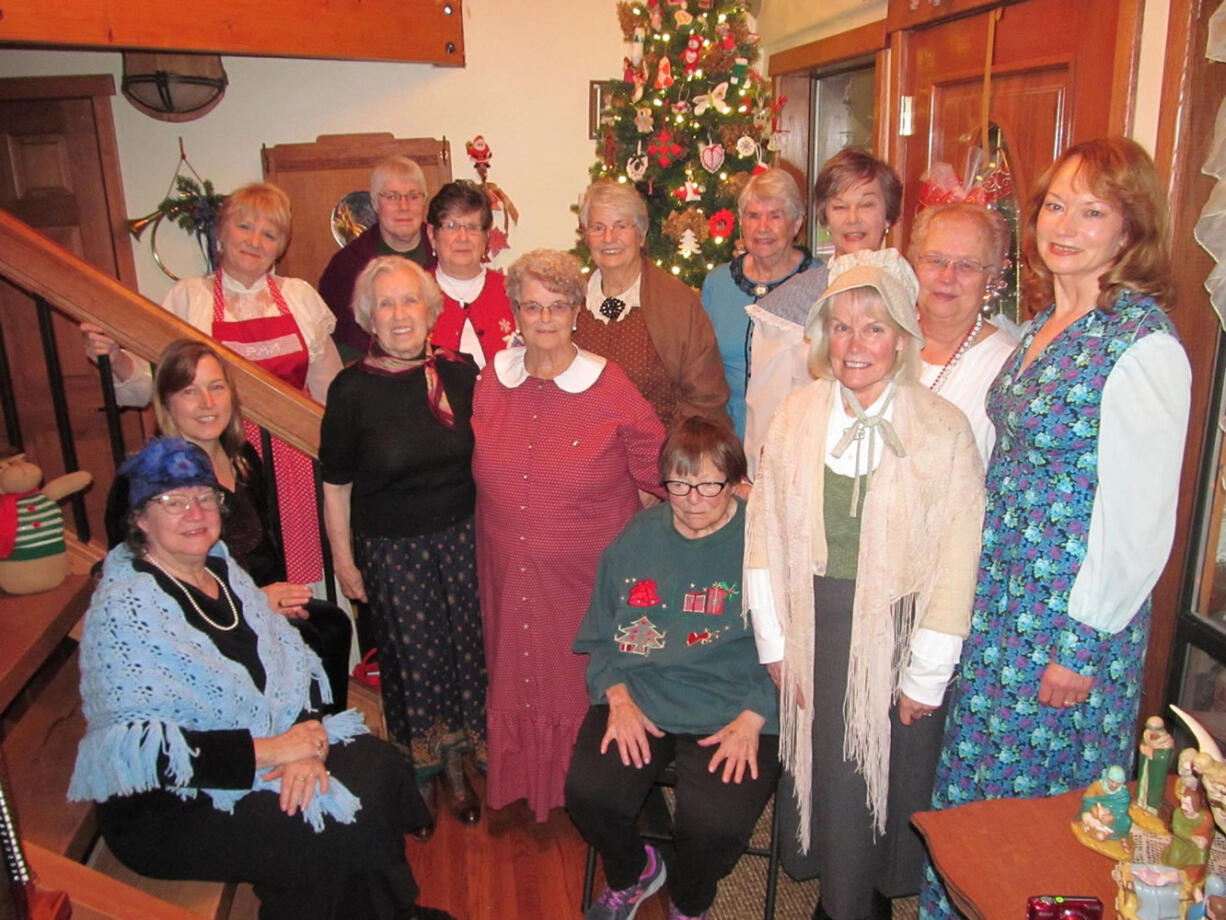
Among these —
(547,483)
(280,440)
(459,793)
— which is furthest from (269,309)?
(459,793)

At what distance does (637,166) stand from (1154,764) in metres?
3.49

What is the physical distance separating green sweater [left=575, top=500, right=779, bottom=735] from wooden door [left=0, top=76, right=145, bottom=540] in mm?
3515

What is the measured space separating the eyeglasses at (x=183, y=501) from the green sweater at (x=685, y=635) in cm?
90

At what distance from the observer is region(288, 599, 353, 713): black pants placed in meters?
2.28

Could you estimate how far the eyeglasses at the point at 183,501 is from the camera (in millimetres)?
1810

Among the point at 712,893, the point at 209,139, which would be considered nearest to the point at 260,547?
the point at 712,893

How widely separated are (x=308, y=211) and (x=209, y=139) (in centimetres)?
62

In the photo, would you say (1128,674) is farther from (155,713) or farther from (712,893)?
(155,713)

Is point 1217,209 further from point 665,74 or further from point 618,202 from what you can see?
point 665,74

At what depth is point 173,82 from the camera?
→ 4.44 m

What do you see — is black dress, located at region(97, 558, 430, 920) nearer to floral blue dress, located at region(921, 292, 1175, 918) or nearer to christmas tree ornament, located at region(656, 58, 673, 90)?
floral blue dress, located at region(921, 292, 1175, 918)

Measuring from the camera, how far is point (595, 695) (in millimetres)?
2158

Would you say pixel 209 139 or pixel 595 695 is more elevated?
pixel 209 139

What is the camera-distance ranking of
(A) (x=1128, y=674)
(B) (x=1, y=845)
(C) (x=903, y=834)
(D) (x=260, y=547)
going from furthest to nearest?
(D) (x=260, y=547) < (C) (x=903, y=834) < (A) (x=1128, y=674) < (B) (x=1, y=845)
